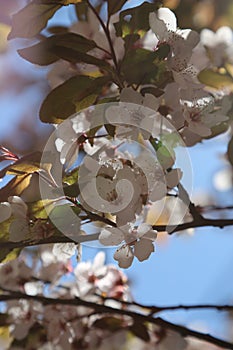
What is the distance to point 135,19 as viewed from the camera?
66 centimetres

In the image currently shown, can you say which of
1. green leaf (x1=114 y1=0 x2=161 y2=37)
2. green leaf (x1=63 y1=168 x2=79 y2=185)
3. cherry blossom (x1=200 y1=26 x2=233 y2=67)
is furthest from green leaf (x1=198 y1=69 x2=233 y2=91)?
green leaf (x1=63 y1=168 x2=79 y2=185)

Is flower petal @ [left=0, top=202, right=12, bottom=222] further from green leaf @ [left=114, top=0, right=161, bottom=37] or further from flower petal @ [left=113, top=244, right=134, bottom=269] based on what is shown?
green leaf @ [left=114, top=0, right=161, bottom=37]

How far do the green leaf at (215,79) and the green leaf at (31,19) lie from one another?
27 centimetres

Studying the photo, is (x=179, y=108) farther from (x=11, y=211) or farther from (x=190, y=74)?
(x=11, y=211)

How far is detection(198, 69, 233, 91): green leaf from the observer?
33.1 inches

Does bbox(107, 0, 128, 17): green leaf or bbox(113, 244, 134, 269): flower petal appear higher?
bbox(107, 0, 128, 17): green leaf

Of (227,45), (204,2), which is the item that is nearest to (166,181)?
(227,45)

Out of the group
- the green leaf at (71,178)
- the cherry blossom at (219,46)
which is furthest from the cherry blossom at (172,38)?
the cherry blossom at (219,46)

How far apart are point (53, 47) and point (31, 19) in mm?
37

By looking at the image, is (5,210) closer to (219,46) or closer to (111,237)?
(111,237)

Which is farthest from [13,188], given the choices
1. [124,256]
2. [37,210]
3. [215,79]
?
[215,79]

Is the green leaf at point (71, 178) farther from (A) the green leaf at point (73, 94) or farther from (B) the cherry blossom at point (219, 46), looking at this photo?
(B) the cherry blossom at point (219, 46)

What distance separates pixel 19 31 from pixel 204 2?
569 millimetres

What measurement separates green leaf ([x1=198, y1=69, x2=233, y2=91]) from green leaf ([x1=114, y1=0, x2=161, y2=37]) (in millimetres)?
191
